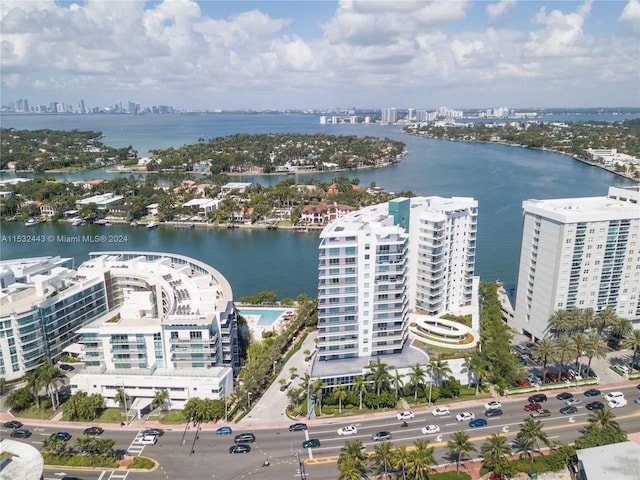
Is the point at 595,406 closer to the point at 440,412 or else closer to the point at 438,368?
the point at 440,412

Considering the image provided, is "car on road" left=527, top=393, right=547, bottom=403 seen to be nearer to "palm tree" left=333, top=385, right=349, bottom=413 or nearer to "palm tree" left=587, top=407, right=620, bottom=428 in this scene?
"palm tree" left=587, top=407, right=620, bottom=428

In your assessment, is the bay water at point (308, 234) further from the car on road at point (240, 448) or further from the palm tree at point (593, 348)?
the car on road at point (240, 448)

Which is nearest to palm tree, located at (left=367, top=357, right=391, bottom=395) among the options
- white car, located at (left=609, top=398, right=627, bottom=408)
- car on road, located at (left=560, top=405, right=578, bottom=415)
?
car on road, located at (left=560, top=405, right=578, bottom=415)

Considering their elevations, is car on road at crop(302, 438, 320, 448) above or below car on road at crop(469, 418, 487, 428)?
below

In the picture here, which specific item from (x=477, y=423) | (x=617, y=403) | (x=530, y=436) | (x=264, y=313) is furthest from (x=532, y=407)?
(x=264, y=313)

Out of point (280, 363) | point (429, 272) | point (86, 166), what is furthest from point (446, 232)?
point (86, 166)

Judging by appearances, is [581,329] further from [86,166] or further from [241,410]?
[86,166]
